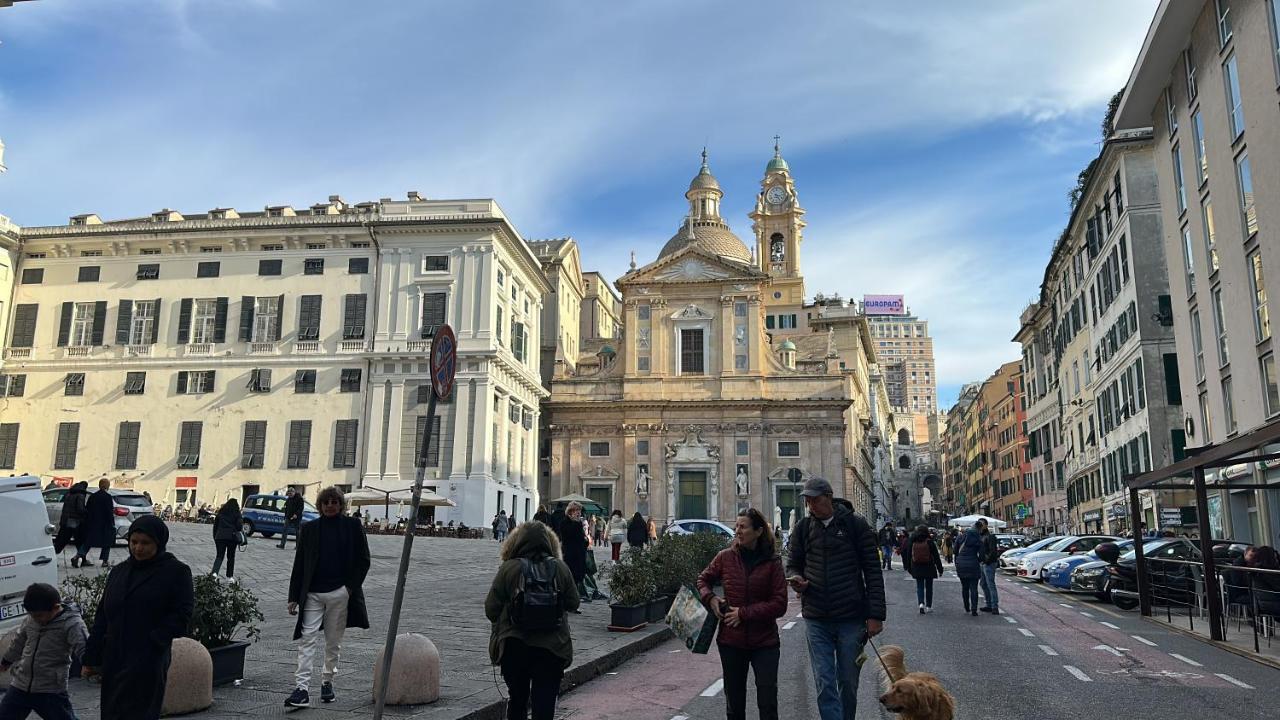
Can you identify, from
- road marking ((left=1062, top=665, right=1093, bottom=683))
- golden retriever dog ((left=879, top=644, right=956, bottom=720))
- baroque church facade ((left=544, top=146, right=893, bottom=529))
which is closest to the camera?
golden retriever dog ((left=879, top=644, right=956, bottom=720))

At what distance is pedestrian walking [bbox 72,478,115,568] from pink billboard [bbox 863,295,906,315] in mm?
175179

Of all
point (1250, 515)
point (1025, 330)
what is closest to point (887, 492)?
point (1025, 330)

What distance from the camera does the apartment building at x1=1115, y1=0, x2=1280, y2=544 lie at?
21109mm

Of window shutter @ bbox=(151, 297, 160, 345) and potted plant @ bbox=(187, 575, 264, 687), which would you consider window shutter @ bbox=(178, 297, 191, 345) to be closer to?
window shutter @ bbox=(151, 297, 160, 345)

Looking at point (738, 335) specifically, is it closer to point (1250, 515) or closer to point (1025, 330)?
point (1025, 330)

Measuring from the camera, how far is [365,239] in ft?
153

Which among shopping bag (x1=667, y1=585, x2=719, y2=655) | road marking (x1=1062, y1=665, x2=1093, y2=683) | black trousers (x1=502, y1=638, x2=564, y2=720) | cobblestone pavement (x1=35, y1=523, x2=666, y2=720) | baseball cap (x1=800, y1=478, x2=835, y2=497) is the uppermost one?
baseball cap (x1=800, y1=478, x2=835, y2=497)

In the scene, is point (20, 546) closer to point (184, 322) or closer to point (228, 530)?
point (228, 530)

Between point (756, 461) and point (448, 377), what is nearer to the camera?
point (448, 377)

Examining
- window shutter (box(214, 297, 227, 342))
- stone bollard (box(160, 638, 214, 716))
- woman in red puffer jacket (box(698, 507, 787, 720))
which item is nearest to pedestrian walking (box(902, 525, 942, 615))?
woman in red puffer jacket (box(698, 507, 787, 720))

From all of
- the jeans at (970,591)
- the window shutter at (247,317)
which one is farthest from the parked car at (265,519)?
the jeans at (970,591)

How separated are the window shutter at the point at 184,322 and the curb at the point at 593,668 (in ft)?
127

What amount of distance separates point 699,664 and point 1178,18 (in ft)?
72.4

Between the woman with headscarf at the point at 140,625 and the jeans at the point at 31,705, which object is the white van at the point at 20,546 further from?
the woman with headscarf at the point at 140,625
